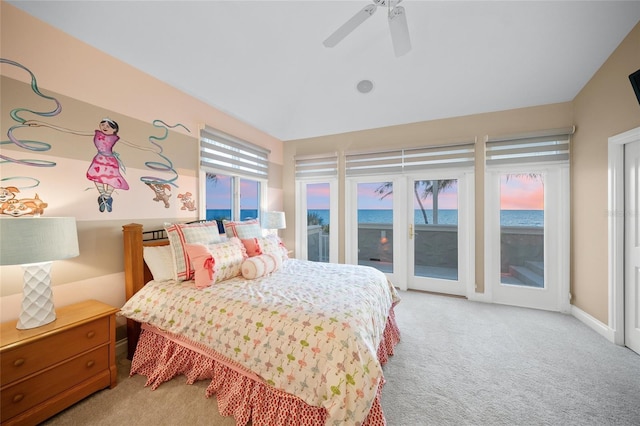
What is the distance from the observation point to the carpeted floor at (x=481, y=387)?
1.55 meters

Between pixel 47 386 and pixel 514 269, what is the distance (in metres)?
4.73

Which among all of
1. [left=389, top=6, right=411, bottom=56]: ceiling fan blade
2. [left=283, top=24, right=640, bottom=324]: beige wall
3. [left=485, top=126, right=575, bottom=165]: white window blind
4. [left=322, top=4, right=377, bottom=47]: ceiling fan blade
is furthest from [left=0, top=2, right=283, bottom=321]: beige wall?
[left=485, top=126, right=575, bottom=165]: white window blind

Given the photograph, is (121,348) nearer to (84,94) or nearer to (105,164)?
(105,164)

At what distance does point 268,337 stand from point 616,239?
3415 mm

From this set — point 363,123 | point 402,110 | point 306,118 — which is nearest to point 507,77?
point 402,110

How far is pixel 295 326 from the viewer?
4.71 ft

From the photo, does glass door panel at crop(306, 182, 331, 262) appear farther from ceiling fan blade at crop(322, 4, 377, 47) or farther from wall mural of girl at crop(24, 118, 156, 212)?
wall mural of girl at crop(24, 118, 156, 212)

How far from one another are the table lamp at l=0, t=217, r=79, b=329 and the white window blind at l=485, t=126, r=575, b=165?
444 cm

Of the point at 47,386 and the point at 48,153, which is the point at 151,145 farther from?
the point at 47,386

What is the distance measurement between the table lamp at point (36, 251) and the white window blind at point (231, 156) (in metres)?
1.58

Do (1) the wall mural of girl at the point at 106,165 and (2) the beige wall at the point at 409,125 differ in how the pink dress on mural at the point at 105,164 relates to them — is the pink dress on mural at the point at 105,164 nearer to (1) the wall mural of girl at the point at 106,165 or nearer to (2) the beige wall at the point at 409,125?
(1) the wall mural of girl at the point at 106,165

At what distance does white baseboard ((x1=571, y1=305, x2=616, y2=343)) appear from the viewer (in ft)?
7.94

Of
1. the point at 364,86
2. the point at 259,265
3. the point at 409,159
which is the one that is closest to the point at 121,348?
the point at 259,265

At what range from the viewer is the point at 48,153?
A: 1.81 meters
